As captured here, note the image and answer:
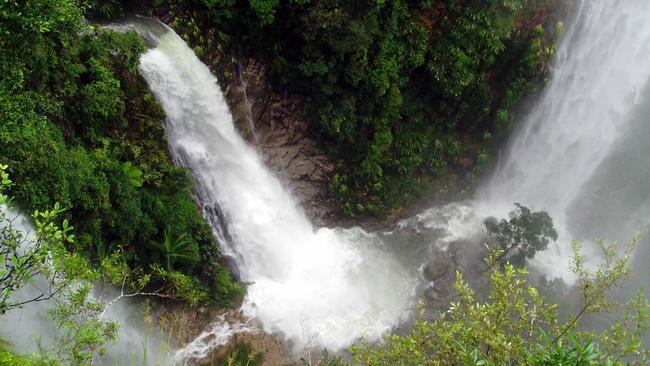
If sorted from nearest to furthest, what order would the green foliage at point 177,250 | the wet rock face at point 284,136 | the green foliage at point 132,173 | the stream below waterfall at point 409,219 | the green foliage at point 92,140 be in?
1. the green foliage at point 92,140
2. the green foliage at point 132,173
3. the green foliage at point 177,250
4. the stream below waterfall at point 409,219
5. the wet rock face at point 284,136

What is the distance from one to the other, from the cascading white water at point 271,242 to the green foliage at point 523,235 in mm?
3029

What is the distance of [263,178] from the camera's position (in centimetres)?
1243

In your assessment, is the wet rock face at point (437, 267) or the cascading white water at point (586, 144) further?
the cascading white water at point (586, 144)

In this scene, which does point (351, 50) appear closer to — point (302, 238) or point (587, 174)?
point (302, 238)

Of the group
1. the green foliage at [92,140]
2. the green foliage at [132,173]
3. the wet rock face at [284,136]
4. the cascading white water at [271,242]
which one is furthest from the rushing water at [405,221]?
the green foliage at [132,173]

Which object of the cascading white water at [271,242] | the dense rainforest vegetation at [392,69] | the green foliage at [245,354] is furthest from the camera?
the dense rainforest vegetation at [392,69]

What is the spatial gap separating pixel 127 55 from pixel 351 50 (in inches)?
220

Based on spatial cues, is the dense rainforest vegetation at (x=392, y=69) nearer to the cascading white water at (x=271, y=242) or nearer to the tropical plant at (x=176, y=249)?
the cascading white water at (x=271, y=242)

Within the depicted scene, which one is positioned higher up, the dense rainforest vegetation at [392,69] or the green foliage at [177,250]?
the dense rainforest vegetation at [392,69]

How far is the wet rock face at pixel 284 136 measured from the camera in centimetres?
1160

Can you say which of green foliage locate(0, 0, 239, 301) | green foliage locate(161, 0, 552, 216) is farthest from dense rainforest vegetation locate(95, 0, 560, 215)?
green foliage locate(0, 0, 239, 301)

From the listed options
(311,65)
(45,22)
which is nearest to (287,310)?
(311,65)

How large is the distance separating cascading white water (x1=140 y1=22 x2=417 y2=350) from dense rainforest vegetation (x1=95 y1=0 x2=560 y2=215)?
1.13 meters

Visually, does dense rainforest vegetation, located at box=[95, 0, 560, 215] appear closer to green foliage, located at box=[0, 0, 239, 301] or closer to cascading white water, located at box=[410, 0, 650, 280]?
cascading white water, located at box=[410, 0, 650, 280]
